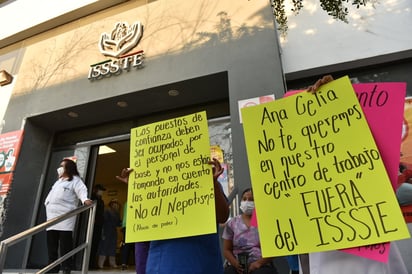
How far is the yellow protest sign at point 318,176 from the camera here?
4.24 ft

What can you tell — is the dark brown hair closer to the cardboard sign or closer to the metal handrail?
the metal handrail

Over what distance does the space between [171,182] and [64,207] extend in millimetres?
2969

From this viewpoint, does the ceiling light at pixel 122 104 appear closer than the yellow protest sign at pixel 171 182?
No

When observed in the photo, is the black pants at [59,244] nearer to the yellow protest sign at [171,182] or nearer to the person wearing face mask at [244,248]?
the person wearing face mask at [244,248]

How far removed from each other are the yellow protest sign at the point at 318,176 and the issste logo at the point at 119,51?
14.5ft

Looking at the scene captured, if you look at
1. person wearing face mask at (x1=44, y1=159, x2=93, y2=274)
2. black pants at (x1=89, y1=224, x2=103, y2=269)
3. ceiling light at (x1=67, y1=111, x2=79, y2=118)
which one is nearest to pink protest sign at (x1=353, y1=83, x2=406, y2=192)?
person wearing face mask at (x1=44, y1=159, x2=93, y2=274)

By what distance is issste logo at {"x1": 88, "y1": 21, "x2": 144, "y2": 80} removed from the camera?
18.7 ft

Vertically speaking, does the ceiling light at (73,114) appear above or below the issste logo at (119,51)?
below

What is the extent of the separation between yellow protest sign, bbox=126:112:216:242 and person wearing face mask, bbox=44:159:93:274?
242 centimetres

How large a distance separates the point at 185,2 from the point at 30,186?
15.5ft

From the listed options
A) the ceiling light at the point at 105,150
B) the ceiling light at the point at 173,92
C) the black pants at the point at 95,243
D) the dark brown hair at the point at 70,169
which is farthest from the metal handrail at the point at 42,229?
the ceiling light at the point at 105,150

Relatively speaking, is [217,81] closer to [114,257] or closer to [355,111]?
[355,111]

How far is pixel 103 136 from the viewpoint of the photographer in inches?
259

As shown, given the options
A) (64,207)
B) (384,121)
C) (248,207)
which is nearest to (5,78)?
(64,207)
